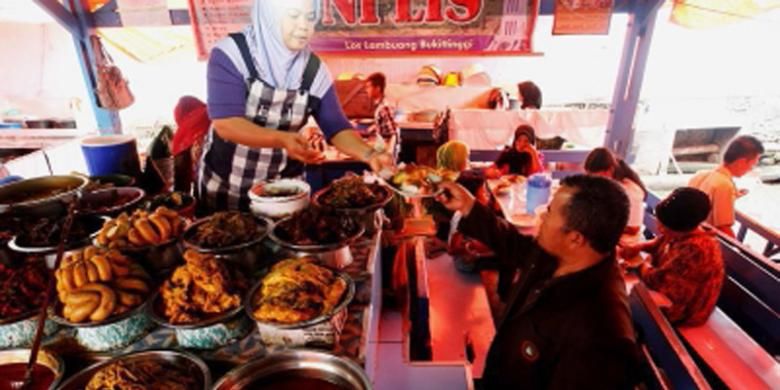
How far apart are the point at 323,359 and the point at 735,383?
2695 mm

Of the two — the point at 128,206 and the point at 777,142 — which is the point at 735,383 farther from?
the point at 777,142

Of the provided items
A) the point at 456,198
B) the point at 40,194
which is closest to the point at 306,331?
the point at 456,198

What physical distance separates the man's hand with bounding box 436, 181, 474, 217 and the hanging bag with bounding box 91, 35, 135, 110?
492cm

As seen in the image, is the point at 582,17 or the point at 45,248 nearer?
the point at 45,248

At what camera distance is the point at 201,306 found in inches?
62.2

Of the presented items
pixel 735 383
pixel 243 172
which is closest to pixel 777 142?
pixel 735 383

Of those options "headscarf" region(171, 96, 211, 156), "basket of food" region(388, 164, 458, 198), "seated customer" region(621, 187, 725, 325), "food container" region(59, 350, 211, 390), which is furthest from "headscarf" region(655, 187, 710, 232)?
"headscarf" region(171, 96, 211, 156)

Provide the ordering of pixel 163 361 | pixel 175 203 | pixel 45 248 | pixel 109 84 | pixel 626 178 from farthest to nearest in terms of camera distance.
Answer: pixel 109 84, pixel 626 178, pixel 175 203, pixel 45 248, pixel 163 361

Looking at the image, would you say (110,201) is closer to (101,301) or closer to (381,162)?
(101,301)

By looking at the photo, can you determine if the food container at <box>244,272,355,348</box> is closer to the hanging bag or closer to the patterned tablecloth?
the patterned tablecloth

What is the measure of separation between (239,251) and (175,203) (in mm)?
862

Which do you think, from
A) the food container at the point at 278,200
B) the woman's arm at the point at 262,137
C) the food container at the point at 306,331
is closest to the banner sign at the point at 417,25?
the woman's arm at the point at 262,137

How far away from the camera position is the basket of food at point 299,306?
1507mm

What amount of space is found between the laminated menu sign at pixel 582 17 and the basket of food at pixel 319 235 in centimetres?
427
